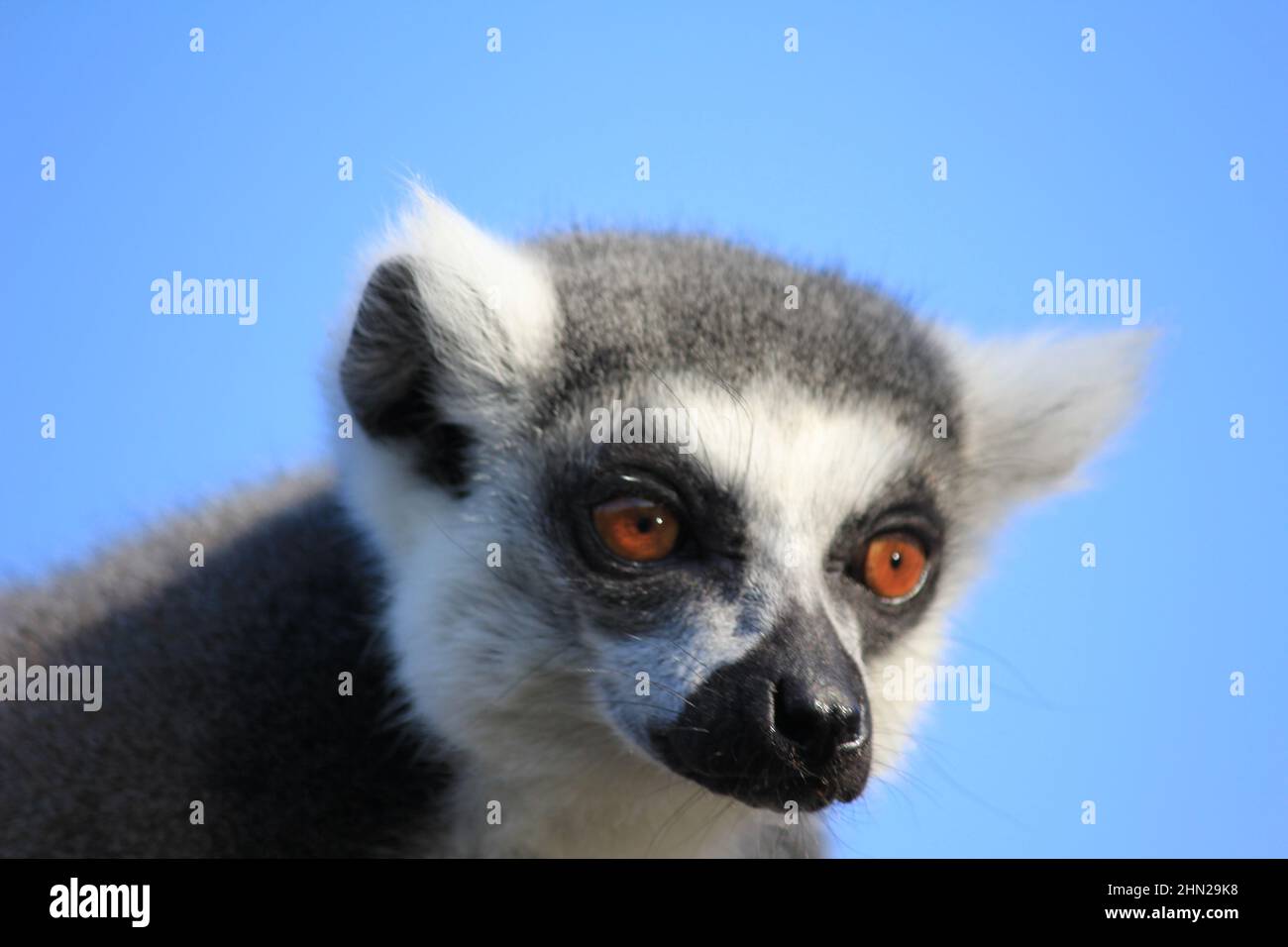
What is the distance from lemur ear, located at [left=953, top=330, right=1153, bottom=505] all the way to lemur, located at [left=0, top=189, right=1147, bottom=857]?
24 cm

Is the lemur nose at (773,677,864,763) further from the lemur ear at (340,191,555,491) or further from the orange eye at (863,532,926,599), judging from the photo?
the lemur ear at (340,191,555,491)

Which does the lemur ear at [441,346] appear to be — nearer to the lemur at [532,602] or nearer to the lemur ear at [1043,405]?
the lemur at [532,602]

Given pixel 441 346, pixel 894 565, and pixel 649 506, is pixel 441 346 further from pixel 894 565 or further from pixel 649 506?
pixel 894 565

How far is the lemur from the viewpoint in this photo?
3830 mm

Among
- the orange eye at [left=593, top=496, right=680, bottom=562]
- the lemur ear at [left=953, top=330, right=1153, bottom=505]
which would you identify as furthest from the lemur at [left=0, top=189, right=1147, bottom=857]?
the lemur ear at [left=953, top=330, right=1153, bottom=505]

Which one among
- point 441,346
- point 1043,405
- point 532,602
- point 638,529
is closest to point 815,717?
point 638,529

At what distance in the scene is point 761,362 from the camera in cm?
417

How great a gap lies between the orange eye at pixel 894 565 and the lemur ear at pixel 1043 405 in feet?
1.83

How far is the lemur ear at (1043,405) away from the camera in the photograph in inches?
188

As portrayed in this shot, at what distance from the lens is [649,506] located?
12.9ft

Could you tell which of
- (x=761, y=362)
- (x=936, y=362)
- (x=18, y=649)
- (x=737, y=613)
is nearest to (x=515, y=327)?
(x=761, y=362)

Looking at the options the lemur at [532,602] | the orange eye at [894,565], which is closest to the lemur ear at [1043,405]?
the lemur at [532,602]
